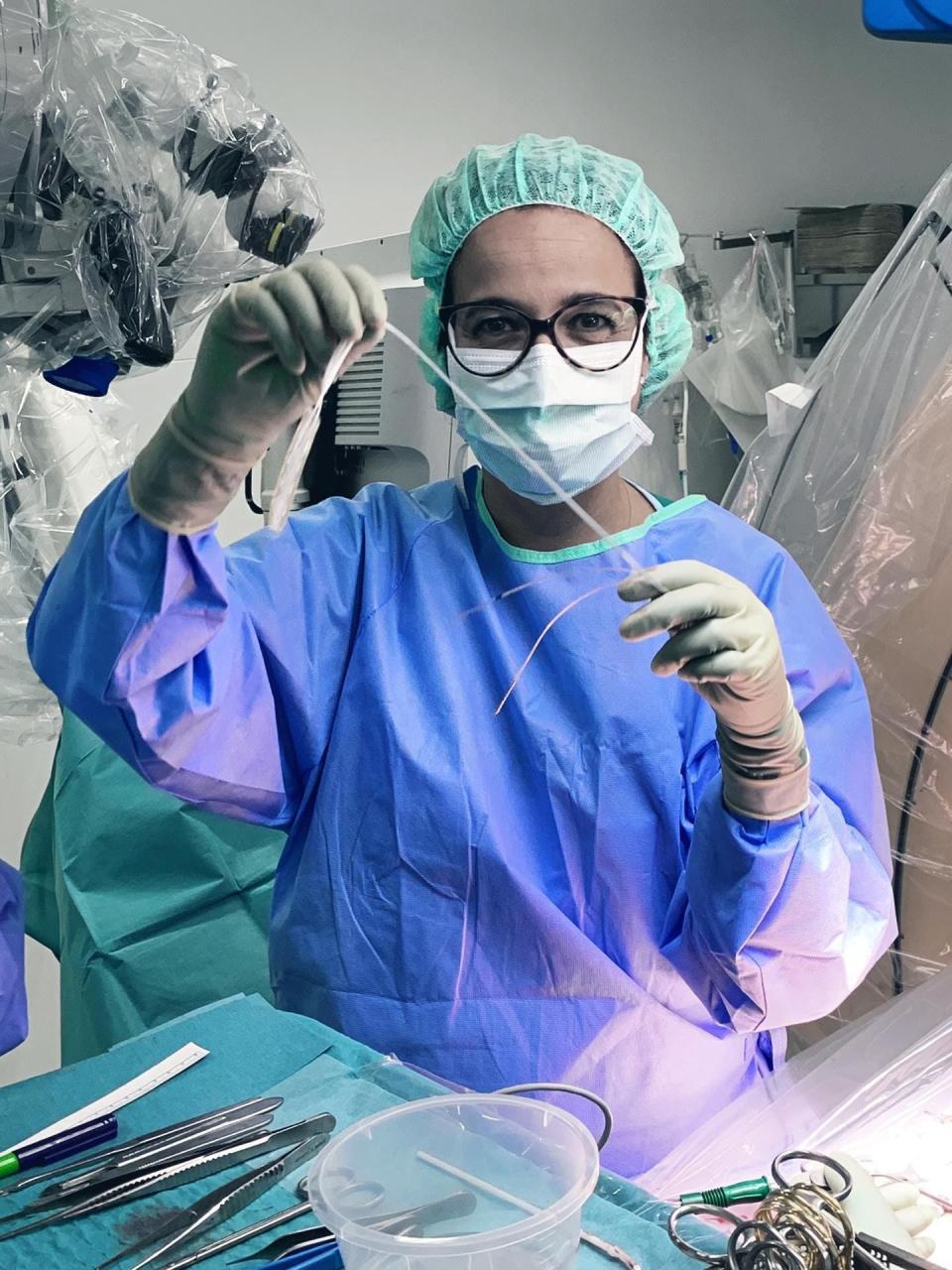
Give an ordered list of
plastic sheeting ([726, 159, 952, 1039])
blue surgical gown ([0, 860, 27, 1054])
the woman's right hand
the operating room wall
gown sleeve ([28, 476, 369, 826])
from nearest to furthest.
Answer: the woman's right hand
gown sleeve ([28, 476, 369, 826])
blue surgical gown ([0, 860, 27, 1054])
plastic sheeting ([726, 159, 952, 1039])
the operating room wall

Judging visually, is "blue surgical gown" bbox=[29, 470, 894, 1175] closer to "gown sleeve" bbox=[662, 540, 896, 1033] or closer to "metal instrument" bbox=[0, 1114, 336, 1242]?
"gown sleeve" bbox=[662, 540, 896, 1033]

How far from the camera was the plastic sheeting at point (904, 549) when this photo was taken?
1665mm

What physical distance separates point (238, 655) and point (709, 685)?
19.4 inches

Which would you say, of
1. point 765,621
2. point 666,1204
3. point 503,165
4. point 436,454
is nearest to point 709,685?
point 765,621

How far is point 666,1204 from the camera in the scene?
0.92 m

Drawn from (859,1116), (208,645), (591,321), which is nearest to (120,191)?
(208,645)

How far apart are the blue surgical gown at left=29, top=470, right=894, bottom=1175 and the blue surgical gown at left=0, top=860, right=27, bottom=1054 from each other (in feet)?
0.62

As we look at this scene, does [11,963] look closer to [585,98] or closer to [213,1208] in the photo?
[213,1208]

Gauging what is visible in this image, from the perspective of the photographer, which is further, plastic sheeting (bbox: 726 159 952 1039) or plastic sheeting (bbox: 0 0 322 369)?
plastic sheeting (bbox: 726 159 952 1039)

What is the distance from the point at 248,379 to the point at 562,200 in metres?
0.58

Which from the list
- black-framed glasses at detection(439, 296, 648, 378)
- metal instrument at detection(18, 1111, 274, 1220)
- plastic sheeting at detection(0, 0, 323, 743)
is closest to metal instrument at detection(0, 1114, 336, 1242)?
metal instrument at detection(18, 1111, 274, 1220)

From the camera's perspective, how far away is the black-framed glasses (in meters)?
1.36

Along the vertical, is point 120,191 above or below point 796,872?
above

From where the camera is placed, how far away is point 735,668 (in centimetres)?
104
